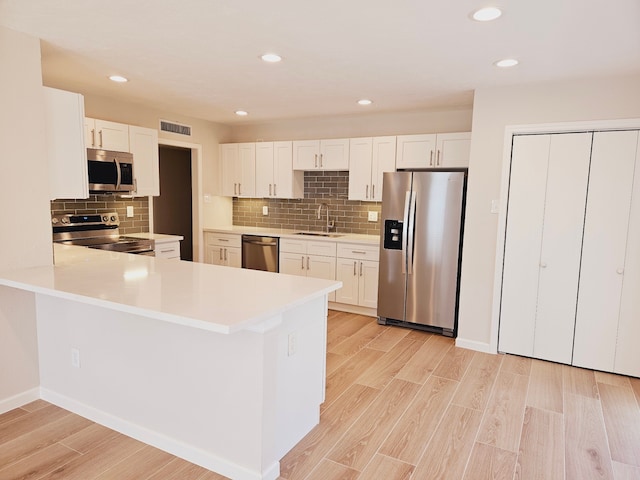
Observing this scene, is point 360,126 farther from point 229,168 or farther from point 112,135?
point 112,135

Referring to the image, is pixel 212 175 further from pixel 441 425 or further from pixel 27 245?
pixel 441 425

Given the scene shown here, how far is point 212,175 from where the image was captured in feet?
19.3

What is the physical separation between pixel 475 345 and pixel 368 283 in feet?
4.38

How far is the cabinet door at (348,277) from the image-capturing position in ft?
15.9

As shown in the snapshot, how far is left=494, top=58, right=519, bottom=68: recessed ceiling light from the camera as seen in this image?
288 centimetres

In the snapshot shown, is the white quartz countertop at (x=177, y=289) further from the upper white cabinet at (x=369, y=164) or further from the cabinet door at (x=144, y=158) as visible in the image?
the upper white cabinet at (x=369, y=164)

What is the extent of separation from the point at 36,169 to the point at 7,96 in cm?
43

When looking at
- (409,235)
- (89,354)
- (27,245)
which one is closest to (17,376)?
(89,354)

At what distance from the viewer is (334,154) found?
5.12m

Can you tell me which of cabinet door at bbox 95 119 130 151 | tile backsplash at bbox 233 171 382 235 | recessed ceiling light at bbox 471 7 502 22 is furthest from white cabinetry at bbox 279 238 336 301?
recessed ceiling light at bbox 471 7 502 22

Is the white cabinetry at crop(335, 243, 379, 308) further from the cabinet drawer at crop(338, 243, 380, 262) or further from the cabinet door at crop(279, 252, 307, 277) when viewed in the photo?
the cabinet door at crop(279, 252, 307, 277)

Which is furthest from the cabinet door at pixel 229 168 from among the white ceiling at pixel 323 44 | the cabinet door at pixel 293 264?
the white ceiling at pixel 323 44

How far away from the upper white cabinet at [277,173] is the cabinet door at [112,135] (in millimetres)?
1757

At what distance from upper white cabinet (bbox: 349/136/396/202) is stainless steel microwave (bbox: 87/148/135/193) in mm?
2417
